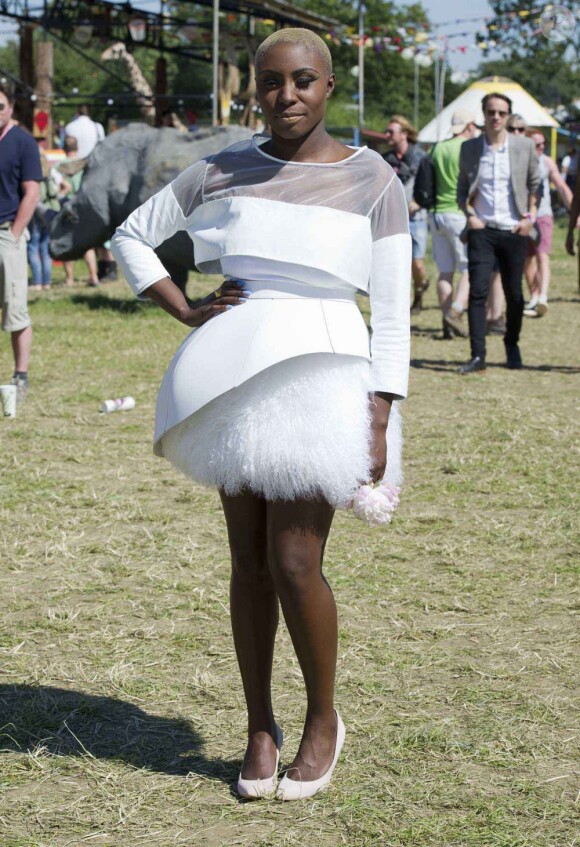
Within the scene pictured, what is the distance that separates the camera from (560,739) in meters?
3.42

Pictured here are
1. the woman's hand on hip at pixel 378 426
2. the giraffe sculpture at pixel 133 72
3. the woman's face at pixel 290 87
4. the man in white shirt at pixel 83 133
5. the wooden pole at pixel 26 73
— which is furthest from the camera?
the giraffe sculpture at pixel 133 72

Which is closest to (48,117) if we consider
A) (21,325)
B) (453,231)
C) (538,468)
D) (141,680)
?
(453,231)

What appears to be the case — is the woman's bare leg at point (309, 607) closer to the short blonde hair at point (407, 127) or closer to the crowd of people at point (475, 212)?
the crowd of people at point (475, 212)

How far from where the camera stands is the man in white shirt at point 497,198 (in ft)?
29.5

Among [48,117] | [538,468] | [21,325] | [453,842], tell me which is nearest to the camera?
[453,842]

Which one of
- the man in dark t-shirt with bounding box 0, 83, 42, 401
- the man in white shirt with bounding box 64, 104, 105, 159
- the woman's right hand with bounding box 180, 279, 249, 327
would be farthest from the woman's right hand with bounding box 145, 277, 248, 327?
the man in white shirt with bounding box 64, 104, 105, 159

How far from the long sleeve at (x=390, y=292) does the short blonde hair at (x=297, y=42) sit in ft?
1.10

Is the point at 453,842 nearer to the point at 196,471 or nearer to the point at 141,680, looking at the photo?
the point at 196,471

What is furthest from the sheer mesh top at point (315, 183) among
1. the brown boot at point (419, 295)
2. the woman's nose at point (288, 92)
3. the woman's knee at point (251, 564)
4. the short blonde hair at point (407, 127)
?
the brown boot at point (419, 295)

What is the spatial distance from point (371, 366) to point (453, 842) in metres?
1.17

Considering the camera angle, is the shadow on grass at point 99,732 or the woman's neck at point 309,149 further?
the shadow on grass at point 99,732

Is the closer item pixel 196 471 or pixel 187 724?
pixel 196 471

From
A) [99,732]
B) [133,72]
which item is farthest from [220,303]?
[133,72]

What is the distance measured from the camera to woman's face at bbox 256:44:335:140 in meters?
2.83
